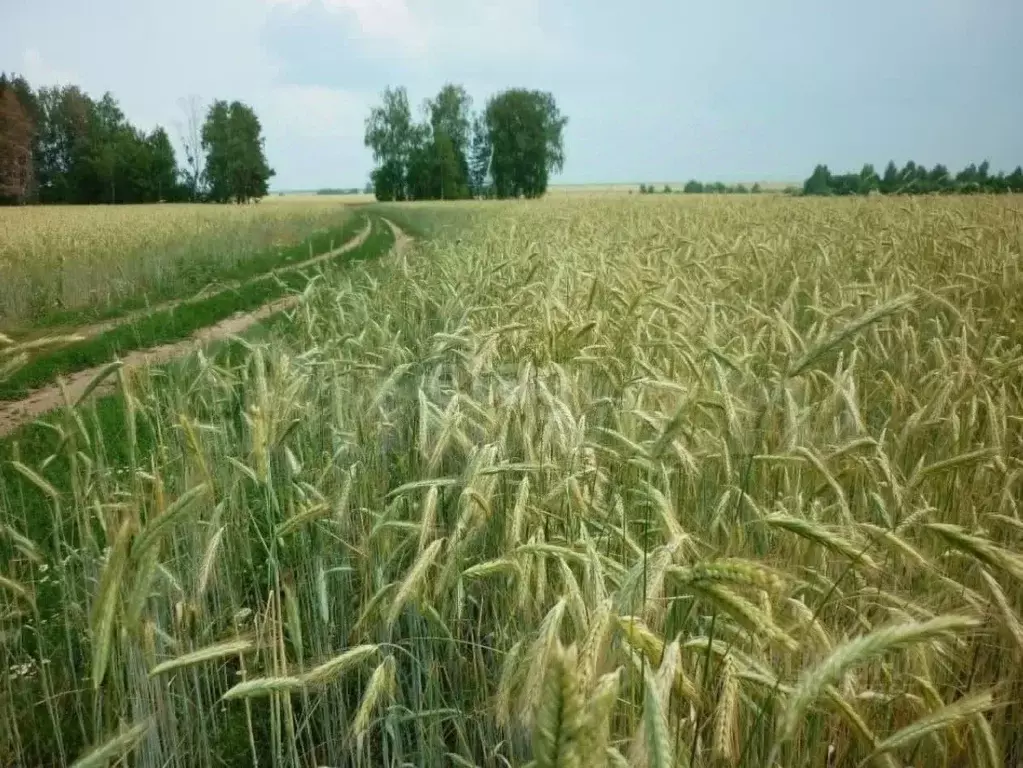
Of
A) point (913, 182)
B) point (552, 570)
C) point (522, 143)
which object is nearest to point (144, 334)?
point (552, 570)

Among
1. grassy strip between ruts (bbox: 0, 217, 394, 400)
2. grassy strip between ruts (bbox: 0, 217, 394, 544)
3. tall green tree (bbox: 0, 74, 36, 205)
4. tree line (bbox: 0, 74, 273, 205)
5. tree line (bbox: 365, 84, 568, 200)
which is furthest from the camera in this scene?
tree line (bbox: 365, 84, 568, 200)

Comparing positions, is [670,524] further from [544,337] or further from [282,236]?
[282,236]

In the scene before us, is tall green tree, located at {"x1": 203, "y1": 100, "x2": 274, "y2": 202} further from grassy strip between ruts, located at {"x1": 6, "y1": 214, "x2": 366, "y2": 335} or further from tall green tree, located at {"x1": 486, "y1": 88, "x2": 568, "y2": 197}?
grassy strip between ruts, located at {"x1": 6, "y1": 214, "x2": 366, "y2": 335}

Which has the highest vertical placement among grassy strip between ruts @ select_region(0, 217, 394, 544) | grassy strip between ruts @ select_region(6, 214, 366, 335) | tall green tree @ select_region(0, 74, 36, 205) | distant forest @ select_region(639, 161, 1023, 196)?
tall green tree @ select_region(0, 74, 36, 205)

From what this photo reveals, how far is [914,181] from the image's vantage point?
17734mm

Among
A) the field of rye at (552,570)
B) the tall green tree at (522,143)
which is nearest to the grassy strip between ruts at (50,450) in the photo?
A: the field of rye at (552,570)

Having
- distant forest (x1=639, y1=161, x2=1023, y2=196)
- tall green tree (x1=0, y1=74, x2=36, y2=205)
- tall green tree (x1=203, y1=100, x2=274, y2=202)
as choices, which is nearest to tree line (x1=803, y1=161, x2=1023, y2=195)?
distant forest (x1=639, y1=161, x2=1023, y2=196)

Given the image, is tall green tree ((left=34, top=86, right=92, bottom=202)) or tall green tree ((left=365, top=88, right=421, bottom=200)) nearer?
tall green tree ((left=34, top=86, right=92, bottom=202))

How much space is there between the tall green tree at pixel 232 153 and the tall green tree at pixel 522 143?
25.6m

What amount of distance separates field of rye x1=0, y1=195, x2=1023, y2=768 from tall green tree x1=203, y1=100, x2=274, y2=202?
70.1 m

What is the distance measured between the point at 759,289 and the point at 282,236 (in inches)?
910

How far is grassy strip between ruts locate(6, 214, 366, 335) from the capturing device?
1118cm

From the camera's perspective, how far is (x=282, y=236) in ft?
86.7

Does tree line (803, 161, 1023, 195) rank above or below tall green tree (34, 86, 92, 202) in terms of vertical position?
below
